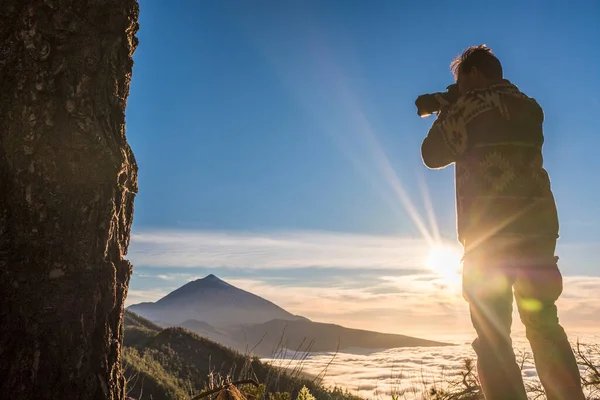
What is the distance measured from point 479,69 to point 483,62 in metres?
0.05

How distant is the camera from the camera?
3059 mm

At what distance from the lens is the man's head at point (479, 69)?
2916 millimetres

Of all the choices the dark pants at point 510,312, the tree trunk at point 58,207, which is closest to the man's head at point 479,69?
the dark pants at point 510,312

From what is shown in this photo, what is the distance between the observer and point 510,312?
2572mm

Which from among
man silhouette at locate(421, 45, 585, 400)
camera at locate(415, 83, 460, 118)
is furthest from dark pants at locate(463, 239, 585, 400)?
camera at locate(415, 83, 460, 118)

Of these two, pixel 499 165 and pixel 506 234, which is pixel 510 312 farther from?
pixel 499 165

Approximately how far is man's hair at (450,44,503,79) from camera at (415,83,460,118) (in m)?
0.17

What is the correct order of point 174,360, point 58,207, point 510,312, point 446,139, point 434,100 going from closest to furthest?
1. point 58,207
2. point 510,312
3. point 446,139
4. point 434,100
5. point 174,360

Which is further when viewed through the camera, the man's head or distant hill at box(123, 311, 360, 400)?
distant hill at box(123, 311, 360, 400)

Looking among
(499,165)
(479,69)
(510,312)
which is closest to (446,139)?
(499,165)

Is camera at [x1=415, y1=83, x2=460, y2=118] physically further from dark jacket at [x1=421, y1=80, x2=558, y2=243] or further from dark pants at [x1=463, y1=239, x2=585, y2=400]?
dark pants at [x1=463, y1=239, x2=585, y2=400]

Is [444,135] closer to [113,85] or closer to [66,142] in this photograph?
[113,85]

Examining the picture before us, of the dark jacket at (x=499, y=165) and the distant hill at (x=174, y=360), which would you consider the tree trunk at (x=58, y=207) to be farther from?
the distant hill at (x=174, y=360)

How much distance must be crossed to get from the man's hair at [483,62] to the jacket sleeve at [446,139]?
11.4 inches
